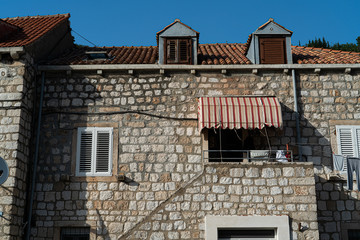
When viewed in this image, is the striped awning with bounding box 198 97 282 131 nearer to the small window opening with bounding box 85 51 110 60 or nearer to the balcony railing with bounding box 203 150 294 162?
the balcony railing with bounding box 203 150 294 162

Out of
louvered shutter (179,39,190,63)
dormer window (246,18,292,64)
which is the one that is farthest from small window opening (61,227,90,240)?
dormer window (246,18,292,64)

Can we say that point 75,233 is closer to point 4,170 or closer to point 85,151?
point 85,151

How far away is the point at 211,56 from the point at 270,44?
2131 millimetres

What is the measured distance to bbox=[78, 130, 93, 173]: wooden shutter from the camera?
1384cm

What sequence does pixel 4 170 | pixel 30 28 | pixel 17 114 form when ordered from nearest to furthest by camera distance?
pixel 4 170 → pixel 17 114 → pixel 30 28

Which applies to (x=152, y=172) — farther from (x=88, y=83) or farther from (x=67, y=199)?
(x=88, y=83)

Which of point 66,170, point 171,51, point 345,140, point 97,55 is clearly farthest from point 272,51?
point 66,170

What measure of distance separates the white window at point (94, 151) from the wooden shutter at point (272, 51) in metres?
5.72

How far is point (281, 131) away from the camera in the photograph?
14.1 m

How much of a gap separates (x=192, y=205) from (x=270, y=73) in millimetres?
5318

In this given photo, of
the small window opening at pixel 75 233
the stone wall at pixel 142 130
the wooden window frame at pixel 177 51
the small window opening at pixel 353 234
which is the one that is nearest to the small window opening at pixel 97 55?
the stone wall at pixel 142 130

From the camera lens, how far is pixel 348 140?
14078 millimetres

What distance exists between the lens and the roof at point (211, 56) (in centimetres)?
1512

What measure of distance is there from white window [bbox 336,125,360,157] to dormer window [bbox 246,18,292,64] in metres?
2.84
